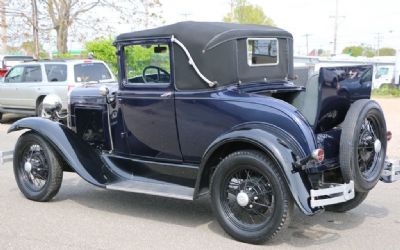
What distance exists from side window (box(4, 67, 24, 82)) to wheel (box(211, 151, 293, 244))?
10.8 m

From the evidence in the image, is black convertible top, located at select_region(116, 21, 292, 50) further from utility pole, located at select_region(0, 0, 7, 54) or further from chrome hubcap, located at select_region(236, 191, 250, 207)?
utility pole, located at select_region(0, 0, 7, 54)

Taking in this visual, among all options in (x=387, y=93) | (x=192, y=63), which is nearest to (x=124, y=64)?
(x=192, y=63)

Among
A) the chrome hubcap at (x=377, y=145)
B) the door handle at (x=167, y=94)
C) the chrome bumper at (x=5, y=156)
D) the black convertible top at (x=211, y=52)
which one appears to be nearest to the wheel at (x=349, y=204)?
the chrome hubcap at (x=377, y=145)

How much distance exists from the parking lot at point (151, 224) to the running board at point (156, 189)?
0.34 m

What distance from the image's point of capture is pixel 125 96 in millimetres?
5738

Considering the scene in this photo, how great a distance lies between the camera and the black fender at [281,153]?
14.5 ft

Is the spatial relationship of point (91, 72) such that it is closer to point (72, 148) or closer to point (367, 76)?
point (72, 148)

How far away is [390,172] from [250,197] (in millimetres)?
1561

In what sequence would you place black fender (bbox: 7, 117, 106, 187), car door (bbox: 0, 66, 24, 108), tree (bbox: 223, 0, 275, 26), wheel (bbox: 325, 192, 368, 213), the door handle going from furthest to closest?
tree (bbox: 223, 0, 275, 26)
car door (bbox: 0, 66, 24, 108)
black fender (bbox: 7, 117, 106, 187)
wheel (bbox: 325, 192, 368, 213)
the door handle

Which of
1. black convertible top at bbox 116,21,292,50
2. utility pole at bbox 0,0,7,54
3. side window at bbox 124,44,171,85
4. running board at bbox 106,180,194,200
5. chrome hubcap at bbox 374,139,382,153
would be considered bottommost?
running board at bbox 106,180,194,200

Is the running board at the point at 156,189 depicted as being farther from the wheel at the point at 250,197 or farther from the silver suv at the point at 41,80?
the silver suv at the point at 41,80

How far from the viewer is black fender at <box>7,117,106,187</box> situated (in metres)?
5.82

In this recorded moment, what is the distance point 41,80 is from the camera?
44.7 ft

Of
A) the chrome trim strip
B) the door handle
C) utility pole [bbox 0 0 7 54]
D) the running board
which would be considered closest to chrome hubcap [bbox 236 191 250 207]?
the running board
